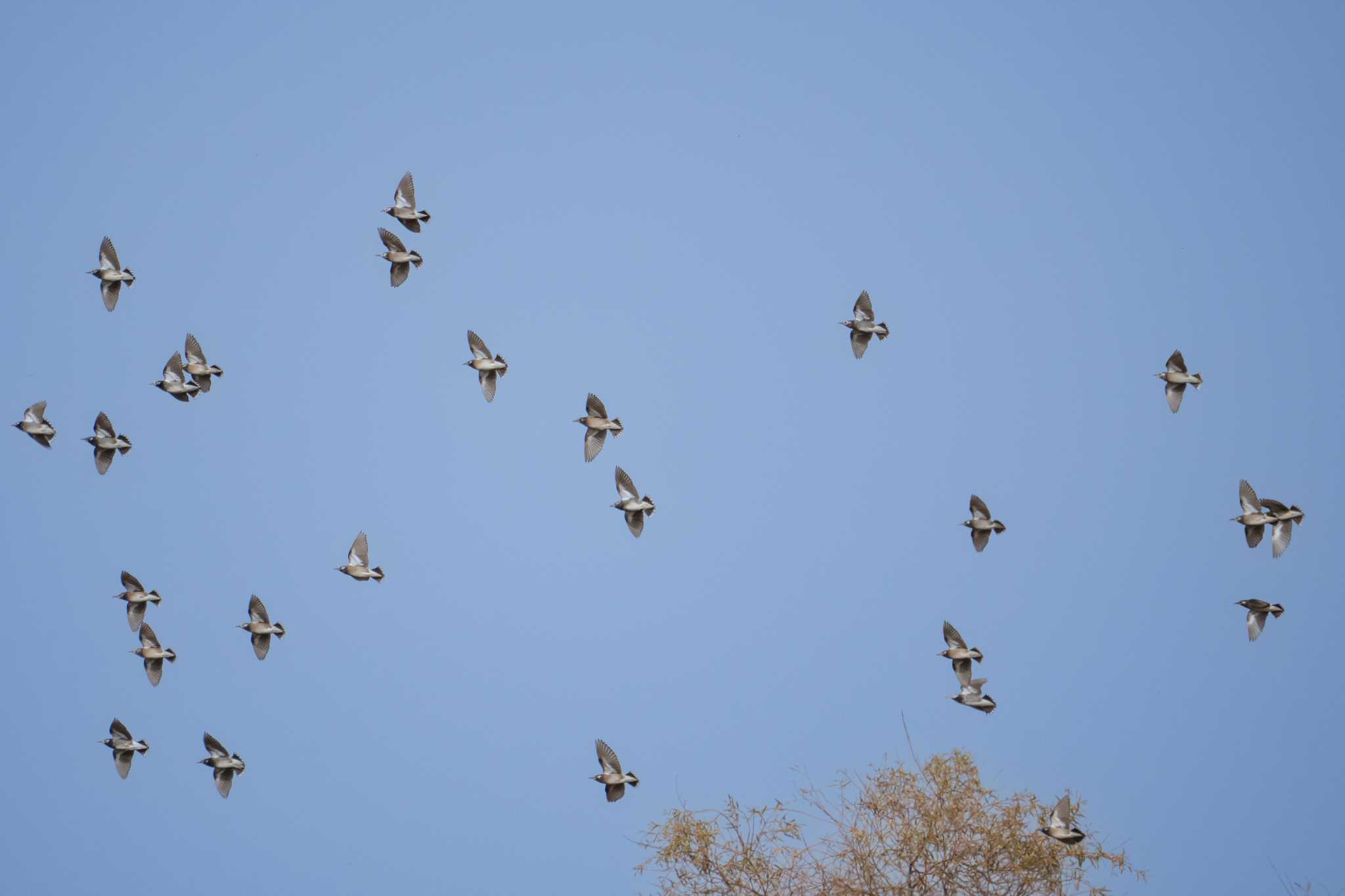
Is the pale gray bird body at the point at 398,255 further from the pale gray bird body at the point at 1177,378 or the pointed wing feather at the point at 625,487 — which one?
the pale gray bird body at the point at 1177,378

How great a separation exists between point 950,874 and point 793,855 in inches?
101

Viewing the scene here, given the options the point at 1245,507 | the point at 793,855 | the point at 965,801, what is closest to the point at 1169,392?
the point at 1245,507

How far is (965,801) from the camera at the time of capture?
1131 inches

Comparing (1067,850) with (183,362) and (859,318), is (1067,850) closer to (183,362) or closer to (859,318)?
(859,318)

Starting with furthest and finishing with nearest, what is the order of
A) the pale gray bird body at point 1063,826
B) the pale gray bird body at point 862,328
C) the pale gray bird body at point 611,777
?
1. the pale gray bird body at point 862,328
2. the pale gray bird body at point 611,777
3. the pale gray bird body at point 1063,826

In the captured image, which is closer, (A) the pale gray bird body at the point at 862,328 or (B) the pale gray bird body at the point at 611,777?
(B) the pale gray bird body at the point at 611,777

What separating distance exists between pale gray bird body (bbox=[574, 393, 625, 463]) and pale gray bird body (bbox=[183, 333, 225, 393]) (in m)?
7.56

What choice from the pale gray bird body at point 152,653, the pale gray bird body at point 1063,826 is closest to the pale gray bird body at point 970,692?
the pale gray bird body at point 1063,826

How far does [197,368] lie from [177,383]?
70 centimetres

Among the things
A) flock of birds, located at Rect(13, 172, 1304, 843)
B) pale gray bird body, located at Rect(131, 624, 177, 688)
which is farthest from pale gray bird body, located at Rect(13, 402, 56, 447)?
pale gray bird body, located at Rect(131, 624, 177, 688)

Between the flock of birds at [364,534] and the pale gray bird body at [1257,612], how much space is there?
1.0 inches

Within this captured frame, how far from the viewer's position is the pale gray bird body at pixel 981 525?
33028 millimetres

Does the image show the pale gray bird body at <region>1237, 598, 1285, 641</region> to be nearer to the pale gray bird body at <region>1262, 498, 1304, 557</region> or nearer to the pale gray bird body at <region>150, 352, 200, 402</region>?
the pale gray bird body at <region>1262, 498, 1304, 557</region>

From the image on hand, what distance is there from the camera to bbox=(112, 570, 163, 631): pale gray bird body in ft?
115
